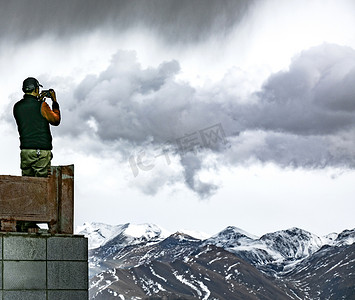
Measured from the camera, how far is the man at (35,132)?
18484 millimetres

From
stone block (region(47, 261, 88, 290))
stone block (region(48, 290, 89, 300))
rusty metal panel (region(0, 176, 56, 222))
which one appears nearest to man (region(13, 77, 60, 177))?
rusty metal panel (region(0, 176, 56, 222))

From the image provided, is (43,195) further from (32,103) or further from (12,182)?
(32,103)

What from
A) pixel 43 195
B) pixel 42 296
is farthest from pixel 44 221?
pixel 42 296

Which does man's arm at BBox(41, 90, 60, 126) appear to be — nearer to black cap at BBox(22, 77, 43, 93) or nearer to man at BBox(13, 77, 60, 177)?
man at BBox(13, 77, 60, 177)

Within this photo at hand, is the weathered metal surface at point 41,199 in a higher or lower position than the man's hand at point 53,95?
lower

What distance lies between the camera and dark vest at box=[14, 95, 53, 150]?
1862cm

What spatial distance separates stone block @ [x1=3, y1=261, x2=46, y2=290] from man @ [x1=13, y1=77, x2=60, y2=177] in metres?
2.26

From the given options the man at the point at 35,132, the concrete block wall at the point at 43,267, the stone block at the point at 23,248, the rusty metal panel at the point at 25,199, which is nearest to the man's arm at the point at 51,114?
the man at the point at 35,132

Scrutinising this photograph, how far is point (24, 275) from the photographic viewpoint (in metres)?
17.0

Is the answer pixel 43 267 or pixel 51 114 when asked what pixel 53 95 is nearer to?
pixel 51 114

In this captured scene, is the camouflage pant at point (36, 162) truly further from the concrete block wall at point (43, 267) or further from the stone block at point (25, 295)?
the stone block at point (25, 295)

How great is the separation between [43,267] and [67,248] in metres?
0.69

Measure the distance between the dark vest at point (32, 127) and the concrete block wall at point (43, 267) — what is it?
2288 millimetres

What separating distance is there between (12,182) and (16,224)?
2.95 ft
